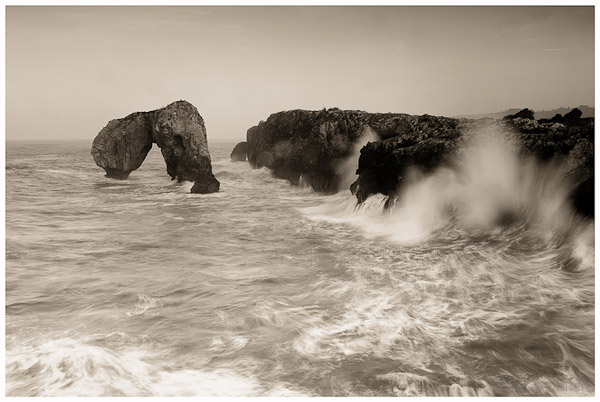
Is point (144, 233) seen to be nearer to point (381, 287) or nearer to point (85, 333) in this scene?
point (85, 333)

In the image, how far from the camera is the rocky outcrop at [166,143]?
2547cm

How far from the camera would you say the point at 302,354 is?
6.67 m

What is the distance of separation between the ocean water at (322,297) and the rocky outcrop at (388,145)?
0.70 meters

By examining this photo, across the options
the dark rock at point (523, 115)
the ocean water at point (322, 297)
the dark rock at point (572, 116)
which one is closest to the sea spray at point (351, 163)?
the ocean water at point (322, 297)

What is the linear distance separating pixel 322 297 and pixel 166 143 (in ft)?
65.6

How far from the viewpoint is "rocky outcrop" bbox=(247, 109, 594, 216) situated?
46.5ft

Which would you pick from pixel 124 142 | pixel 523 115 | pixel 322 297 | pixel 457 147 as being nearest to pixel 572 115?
pixel 523 115

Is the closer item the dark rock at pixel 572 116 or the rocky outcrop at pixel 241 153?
the dark rock at pixel 572 116

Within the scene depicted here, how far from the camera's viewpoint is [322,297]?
8984mm

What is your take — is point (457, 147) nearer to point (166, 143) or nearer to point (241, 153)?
point (166, 143)

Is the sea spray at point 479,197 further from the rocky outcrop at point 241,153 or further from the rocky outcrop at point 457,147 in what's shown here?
the rocky outcrop at point 241,153

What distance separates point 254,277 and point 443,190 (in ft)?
31.3

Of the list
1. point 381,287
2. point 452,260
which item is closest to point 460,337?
point 381,287

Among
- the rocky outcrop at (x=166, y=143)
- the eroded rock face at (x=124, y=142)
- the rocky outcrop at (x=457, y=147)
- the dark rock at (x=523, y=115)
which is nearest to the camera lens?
the rocky outcrop at (x=457, y=147)
